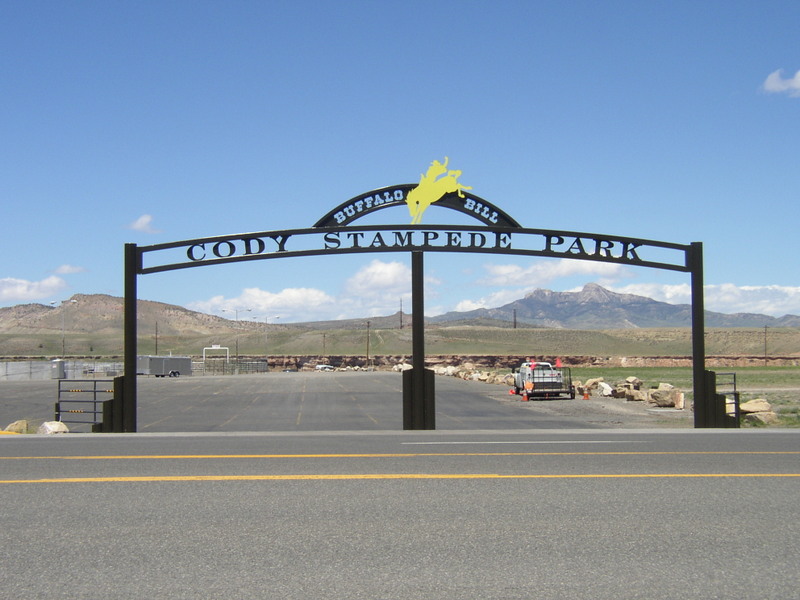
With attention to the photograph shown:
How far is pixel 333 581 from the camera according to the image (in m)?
5.69

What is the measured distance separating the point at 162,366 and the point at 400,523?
85.9 meters

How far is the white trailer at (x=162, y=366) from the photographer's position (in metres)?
88.1

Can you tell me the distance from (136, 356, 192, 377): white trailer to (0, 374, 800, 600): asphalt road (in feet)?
259

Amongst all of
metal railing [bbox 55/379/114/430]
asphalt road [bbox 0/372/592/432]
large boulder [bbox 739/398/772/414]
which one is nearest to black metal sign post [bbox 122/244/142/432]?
metal railing [bbox 55/379/114/430]

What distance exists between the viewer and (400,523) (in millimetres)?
7273

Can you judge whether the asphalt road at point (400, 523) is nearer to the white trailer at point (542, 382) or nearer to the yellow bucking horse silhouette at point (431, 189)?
the yellow bucking horse silhouette at point (431, 189)

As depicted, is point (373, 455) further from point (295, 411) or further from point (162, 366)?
point (162, 366)

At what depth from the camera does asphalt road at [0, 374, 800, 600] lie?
223 inches

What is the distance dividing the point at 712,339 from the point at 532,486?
194 m

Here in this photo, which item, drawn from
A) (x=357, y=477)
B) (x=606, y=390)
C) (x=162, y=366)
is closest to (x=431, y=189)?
(x=357, y=477)

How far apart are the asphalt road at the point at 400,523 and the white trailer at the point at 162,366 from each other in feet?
259

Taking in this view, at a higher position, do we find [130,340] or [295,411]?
[130,340]

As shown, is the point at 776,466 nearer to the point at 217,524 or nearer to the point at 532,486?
the point at 532,486

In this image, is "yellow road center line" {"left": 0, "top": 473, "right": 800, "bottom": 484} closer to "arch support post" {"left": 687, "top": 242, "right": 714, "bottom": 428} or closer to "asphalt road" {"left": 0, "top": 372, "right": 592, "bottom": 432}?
"arch support post" {"left": 687, "top": 242, "right": 714, "bottom": 428}
